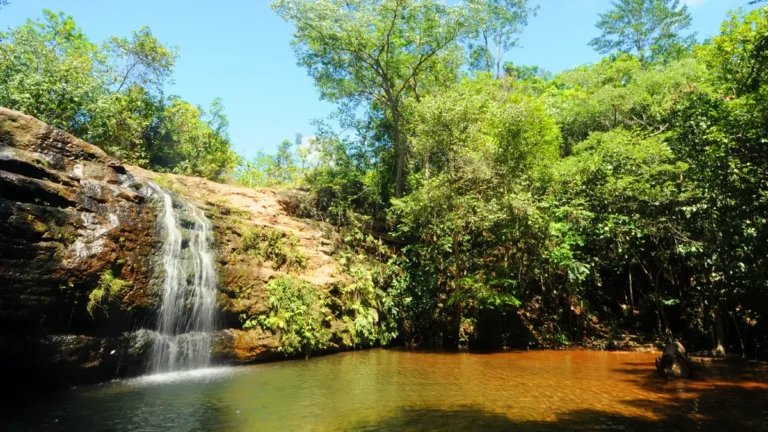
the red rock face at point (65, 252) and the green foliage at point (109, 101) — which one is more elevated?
the green foliage at point (109, 101)

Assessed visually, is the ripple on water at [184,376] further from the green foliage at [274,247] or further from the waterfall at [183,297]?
the green foliage at [274,247]

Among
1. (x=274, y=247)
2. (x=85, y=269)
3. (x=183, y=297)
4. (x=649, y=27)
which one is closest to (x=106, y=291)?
(x=85, y=269)

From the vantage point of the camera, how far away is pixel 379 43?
63.1ft

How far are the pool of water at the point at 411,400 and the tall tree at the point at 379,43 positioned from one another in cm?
1094

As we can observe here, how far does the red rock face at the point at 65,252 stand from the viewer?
7.80m

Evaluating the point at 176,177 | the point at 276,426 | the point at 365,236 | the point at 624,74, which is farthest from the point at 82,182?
the point at 624,74

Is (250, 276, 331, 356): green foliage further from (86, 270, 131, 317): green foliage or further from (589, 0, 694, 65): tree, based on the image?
(589, 0, 694, 65): tree

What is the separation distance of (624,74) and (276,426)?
92.0 ft

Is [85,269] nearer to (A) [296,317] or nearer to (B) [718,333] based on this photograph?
(A) [296,317]

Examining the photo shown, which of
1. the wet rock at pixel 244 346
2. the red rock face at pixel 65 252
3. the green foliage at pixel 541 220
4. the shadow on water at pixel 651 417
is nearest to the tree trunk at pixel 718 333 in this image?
the green foliage at pixel 541 220

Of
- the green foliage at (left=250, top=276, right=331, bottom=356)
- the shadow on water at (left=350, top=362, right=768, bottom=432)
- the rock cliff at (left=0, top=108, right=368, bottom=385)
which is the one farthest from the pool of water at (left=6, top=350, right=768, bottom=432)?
the green foliage at (left=250, top=276, right=331, bottom=356)

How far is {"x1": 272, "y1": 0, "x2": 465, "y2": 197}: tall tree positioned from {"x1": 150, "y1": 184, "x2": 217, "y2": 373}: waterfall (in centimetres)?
971

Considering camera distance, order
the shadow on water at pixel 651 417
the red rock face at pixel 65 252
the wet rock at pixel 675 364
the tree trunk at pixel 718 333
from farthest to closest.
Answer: the tree trunk at pixel 718 333
the wet rock at pixel 675 364
the red rock face at pixel 65 252
the shadow on water at pixel 651 417

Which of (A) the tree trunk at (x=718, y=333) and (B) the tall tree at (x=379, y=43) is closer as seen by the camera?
(A) the tree trunk at (x=718, y=333)
